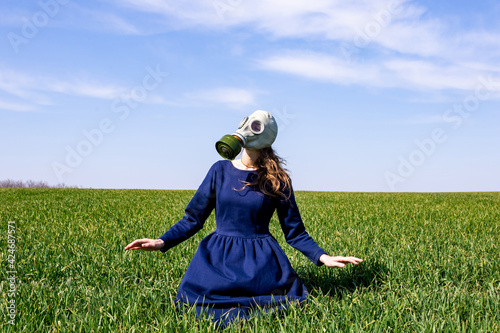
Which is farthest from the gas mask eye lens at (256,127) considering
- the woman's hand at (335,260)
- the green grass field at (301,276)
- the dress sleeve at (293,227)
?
the green grass field at (301,276)

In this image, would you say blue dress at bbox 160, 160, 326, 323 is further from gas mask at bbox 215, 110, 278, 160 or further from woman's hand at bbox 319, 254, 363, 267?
gas mask at bbox 215, 110, 278, 160

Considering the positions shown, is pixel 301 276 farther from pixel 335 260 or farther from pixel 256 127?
pixel 256 127

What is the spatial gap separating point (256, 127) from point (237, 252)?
0.93 meters

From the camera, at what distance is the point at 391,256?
4.91 meters

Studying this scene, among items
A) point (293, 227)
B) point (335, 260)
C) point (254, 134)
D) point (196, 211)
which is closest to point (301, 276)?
point (293, 227)

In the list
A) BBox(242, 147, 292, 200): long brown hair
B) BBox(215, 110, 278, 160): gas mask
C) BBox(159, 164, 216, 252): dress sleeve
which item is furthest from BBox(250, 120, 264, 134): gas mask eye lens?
BBox(159, 164, 216, 252): dress sleeve

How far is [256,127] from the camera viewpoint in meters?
3.30

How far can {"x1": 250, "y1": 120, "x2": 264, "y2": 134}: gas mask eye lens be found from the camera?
329cm

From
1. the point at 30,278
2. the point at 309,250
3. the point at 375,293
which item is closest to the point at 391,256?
the point at 375,293

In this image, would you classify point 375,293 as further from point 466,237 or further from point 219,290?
point 466,237

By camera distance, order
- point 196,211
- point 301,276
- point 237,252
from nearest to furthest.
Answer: point 237,252
point 196,211
point 301,276

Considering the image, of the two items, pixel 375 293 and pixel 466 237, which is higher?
pixel 466 237

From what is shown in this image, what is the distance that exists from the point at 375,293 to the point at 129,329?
82.8 inches

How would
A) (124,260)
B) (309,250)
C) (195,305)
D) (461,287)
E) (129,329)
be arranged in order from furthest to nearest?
(124,260) → (461,287) → (309,250) → (195,305) → (129,329)
